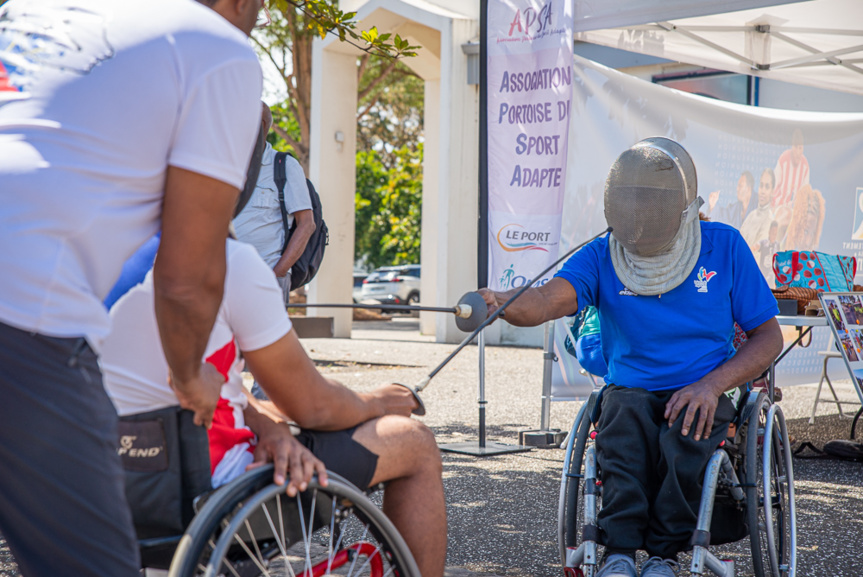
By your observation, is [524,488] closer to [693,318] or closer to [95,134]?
[693,318]

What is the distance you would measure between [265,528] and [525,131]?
177 inches

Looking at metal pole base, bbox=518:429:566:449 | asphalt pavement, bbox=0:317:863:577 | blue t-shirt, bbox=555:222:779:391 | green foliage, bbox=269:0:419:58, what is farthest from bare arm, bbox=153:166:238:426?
metal pole base, bbox=518:429:566:449

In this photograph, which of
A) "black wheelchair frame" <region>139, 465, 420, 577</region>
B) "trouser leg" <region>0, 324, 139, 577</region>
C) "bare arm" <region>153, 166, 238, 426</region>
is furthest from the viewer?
"black wheelchair frame" <region>139, 465, 420, 577</region>

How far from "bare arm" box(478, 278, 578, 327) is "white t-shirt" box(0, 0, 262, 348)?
1.71 m

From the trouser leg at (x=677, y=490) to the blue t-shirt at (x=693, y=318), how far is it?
0.25m

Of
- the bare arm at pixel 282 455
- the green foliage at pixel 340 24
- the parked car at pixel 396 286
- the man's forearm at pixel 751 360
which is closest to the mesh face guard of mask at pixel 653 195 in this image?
the man's forearm at pixel 751 360

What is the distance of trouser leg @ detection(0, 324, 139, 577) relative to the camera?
141 centimetres

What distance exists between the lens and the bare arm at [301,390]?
80.7 inches

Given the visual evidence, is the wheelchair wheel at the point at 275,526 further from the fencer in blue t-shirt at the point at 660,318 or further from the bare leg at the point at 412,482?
the fencer in blue t-shirt at the point at 660,318

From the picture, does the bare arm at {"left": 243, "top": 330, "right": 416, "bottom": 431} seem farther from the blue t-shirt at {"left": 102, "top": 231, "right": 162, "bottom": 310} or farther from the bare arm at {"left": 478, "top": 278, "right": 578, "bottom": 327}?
the bare arm at {"left": 478, "top": 278, "right": 578, "bottom": 327}

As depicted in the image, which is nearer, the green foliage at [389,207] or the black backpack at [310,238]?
the black backpack at [310,238]

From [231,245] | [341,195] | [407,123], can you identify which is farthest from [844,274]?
[407,123]

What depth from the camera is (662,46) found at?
750 cm

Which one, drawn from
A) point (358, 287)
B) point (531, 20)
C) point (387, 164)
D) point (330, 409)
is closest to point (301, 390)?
point (330, 409)
